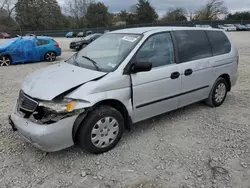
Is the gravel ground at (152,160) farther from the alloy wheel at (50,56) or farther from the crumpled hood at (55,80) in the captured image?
Result: the alloy wheel at (50,56)

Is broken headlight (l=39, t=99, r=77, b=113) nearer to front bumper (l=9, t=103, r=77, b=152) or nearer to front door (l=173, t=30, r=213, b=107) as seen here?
front bumper (l=9, t=103, r=77, b=152)

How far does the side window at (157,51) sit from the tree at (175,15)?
2461 inches

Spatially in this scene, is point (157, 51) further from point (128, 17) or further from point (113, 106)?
point (128, 17)

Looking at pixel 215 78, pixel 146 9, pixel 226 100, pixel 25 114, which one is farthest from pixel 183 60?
pixel 146 9

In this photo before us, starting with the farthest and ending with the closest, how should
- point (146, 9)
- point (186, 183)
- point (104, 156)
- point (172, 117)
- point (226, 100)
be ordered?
point (146, 9)
point (226, 100)
point (172, 117)
point (104, 156)
point (186, 183)

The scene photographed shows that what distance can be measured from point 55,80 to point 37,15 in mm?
59677

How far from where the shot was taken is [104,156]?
3.19m

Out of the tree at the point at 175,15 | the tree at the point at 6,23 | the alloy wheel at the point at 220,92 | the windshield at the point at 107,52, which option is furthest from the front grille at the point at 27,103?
the tree at the point at 175,15

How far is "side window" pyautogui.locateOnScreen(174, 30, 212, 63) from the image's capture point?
13.0ft

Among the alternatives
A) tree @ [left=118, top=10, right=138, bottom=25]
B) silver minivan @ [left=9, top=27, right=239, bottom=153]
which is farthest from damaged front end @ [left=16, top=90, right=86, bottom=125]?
tree @ [left=118, top=10, right=138, bottom=25]

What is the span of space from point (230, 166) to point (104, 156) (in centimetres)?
164

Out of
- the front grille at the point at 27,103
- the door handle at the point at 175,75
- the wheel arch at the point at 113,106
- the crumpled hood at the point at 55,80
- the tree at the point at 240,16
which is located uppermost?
the tree at the point at 240,16

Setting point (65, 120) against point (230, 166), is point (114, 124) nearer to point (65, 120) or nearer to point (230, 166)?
point (65, 120)

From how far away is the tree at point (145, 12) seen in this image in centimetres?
5928
